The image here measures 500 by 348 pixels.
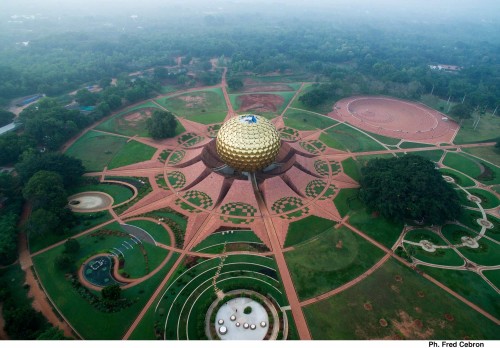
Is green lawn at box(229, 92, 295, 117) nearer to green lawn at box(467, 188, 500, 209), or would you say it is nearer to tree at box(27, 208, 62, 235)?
green lawn at box(467, 188, 500, 209)

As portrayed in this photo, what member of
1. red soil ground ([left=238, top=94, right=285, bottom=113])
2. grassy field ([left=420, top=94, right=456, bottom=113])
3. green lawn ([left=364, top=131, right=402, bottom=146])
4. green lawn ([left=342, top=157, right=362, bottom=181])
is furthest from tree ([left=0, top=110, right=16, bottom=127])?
grassy field ([left=420, top=94, right=456, bottom=113])

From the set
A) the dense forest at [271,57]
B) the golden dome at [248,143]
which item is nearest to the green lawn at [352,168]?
the golden dome at [248,143]

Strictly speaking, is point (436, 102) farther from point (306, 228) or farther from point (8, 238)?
point (8, 238)

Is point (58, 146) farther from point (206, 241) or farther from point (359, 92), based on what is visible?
point (359, 92)

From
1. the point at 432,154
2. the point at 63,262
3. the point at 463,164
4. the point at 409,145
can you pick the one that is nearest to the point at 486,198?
the point at 463,164

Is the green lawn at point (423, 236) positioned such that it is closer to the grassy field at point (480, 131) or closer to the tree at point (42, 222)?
the grassy field at point (480, 131)

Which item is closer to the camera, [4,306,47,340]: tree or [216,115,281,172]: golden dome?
[4,306,47,340]: tree
